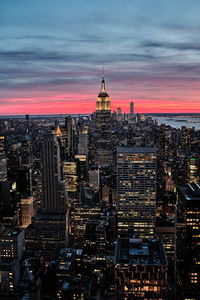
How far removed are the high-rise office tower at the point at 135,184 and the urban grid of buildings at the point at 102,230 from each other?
7.8 inches

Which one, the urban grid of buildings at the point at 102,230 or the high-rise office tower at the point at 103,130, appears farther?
the high-rise office tower at the point at 103,130

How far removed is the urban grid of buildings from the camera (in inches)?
1312

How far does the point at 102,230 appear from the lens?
52906mm

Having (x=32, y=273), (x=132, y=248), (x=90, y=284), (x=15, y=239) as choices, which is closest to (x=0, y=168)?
(x=15, y=239)

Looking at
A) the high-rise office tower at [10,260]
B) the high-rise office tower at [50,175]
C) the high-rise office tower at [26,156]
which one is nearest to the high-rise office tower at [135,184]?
the high-rise office tower at [50,175]

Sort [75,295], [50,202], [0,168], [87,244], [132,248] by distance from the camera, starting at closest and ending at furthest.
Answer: [132,248], [75,295], [87,244], [50,202], [0,168]

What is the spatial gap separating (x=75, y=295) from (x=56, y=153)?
4321 centimetres

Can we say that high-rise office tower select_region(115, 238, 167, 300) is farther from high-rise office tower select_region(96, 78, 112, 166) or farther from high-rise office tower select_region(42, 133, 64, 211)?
high-rise office tower select_region(96, 78, 112, 166)

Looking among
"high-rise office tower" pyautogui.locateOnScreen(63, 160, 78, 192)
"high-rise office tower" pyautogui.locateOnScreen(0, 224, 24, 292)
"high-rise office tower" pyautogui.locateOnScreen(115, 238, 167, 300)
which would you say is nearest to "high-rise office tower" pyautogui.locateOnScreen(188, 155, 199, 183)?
"high-rise office tower" pyautogui.locateOnScreen(63, 160, 78, 192)

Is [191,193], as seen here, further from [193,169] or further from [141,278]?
[193,169]

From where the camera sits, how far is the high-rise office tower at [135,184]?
6475 cm

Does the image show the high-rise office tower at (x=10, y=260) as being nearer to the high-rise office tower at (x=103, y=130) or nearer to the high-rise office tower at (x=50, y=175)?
the high-rise office tower at (x=50, y=175)

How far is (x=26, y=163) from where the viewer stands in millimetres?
108938

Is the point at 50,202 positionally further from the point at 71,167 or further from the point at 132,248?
the point at 132,248
